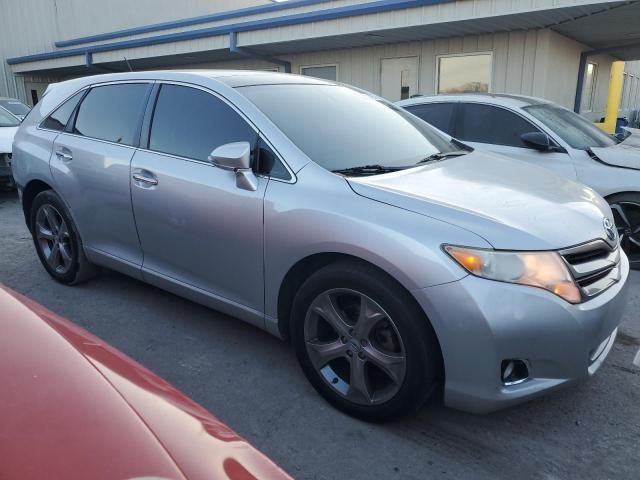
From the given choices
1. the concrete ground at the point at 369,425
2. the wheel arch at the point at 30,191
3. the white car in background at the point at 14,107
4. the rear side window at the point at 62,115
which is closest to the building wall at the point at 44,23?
the white car in background at the point at 14,107

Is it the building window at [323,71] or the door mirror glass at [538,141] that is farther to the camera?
the building window at [323,71]

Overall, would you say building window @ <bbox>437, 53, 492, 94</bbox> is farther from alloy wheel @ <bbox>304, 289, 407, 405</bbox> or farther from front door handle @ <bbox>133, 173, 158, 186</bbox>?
Answer: alloy wheel @ <bbox>304, 289, 407, 405</bbox>

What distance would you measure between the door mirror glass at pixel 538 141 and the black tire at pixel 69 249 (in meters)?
4.13

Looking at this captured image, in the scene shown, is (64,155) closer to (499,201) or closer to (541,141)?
(499,201)

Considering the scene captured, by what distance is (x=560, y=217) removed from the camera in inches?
94.7

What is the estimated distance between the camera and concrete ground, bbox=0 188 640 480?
2.28 meters

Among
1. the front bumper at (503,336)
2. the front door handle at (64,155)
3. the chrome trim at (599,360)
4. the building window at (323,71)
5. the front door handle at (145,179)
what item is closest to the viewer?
the front bumper at (503,336)

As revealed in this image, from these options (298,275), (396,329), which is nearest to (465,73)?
(298,275)

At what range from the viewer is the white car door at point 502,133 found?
16.7 feet

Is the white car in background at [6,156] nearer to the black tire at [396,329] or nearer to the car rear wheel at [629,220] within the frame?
the black tire at [396,329]

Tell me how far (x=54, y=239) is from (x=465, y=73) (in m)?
8.61

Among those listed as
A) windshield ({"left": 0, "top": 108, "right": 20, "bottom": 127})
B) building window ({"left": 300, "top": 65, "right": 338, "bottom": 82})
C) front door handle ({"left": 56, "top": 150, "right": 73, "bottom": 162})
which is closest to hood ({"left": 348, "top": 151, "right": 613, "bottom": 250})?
front door handle ({"left": 56, "top": 150, "right": 73, "bottom": 162})

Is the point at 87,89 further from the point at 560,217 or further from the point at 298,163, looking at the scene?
the point at 560,217

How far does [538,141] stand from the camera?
5.10 m
